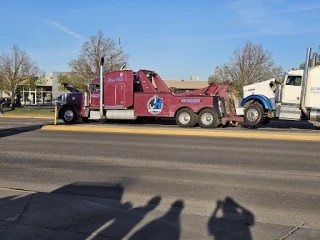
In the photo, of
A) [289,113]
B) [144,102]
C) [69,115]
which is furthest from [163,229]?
[69,115]

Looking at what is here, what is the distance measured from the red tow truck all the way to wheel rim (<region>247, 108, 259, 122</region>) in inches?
24.8

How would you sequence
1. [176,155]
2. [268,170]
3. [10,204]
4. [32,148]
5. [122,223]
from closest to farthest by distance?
[122,223]
[10,204]
[268,170]
[176,155]
[32,148]

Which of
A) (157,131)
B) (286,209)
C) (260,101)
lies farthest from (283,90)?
(286,209)

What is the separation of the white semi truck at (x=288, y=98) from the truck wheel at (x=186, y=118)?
2535mm

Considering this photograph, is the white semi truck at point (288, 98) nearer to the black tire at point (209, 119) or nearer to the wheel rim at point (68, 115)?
the black tire at point (209, 119)

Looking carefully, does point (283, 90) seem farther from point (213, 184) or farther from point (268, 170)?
point (213, 184)

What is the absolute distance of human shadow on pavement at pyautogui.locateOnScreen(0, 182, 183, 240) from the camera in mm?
4250

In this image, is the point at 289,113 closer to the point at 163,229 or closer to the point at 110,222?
the point at 163,229

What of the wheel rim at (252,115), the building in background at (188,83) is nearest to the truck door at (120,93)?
the wheel rim at (252,115)

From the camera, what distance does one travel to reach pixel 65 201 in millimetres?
5477

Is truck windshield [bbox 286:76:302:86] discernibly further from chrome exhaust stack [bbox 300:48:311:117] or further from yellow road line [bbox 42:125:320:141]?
yellow road line [bbox 42:125:320:141]

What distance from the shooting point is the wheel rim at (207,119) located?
18891 mm

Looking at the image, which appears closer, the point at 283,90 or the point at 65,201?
the point at 65,201

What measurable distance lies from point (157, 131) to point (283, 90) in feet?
22.5
